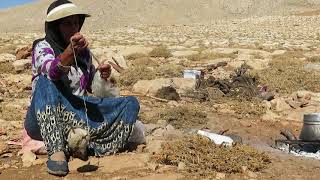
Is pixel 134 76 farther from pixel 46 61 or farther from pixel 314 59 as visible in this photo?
pixel 46 61

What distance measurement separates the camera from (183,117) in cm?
691

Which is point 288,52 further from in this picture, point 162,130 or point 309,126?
point 162,130

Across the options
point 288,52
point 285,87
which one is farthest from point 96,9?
point 285,87

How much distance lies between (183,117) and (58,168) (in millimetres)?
2977

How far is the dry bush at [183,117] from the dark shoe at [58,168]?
105 inches

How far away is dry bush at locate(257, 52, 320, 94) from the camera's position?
9.72 meters

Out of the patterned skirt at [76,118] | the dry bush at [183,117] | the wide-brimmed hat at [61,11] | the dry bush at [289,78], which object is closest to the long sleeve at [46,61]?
the patterned skirt at [76,118]

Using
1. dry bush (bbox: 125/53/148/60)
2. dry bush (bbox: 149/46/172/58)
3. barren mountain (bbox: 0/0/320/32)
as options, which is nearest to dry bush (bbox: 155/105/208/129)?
dry bush (bbox: 125/53/148/60)

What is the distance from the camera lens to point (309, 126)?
6.28m

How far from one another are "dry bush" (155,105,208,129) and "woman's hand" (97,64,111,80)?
7.43 ft

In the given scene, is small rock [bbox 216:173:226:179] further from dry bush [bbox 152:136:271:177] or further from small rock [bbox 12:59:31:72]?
small rock [bbox 12:59:31:72]

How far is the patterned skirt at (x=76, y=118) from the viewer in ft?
14.1

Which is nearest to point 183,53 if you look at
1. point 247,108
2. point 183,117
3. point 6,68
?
point 6,68

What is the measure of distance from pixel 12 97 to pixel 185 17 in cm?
4901
